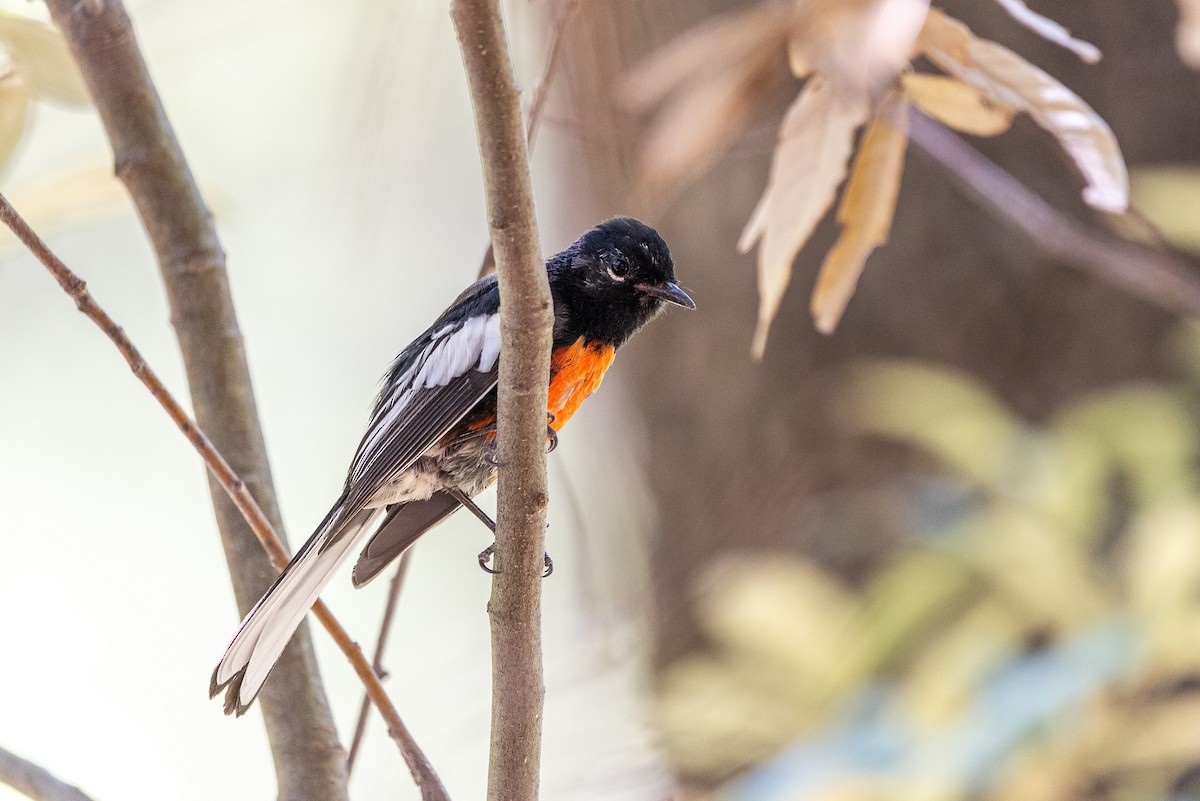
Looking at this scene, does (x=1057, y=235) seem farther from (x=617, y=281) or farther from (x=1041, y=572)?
(x=617, y=281)

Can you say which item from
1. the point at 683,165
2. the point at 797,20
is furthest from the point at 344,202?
the point at 797,20

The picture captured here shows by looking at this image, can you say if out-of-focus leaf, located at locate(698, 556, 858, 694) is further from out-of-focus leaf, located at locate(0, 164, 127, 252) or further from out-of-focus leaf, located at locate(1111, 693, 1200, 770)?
out-of-focus leaf, located at locate(0, 164, 127, 252)

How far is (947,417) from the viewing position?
2.72 meters

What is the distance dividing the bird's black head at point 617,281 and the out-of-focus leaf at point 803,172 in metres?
1.00

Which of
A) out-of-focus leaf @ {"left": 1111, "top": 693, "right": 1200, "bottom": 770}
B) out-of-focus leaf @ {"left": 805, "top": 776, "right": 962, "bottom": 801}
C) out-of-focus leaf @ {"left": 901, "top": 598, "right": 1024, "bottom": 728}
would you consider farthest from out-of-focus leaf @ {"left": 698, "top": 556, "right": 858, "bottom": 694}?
out-of-focus leaf @ {"left": 1111, "top": 693, "right": 1200, "bottom": 770}

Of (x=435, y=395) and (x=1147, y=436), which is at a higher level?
(x=1147, y=436)

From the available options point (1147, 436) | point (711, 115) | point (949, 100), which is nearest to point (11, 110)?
point (711, 115)

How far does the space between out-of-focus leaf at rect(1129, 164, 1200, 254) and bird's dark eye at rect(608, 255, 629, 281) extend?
1207 millimetres

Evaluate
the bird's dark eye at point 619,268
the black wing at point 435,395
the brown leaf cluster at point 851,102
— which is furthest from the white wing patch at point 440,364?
the brown leaf cluster at point 851,102

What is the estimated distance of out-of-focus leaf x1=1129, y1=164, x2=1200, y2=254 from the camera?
2.40 metres

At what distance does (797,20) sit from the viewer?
4.75 feet

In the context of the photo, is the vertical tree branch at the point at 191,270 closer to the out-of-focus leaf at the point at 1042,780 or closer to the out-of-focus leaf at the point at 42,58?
the out-of-focus leaf at the point at 42,58

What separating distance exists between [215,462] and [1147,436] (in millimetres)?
2084

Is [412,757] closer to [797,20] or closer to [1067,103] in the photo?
[797,20]
